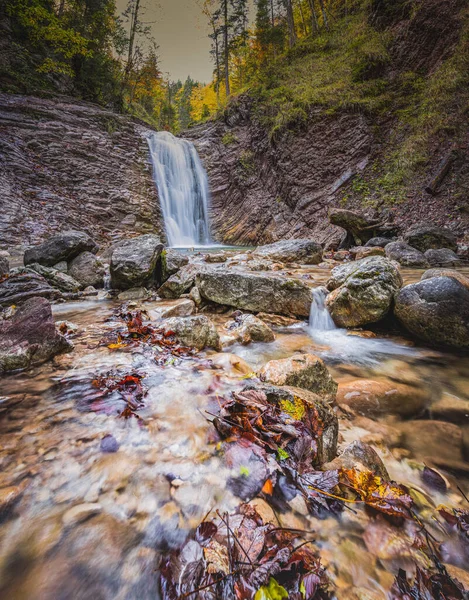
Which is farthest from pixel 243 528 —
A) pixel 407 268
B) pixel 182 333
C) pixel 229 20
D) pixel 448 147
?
pixel 229 20

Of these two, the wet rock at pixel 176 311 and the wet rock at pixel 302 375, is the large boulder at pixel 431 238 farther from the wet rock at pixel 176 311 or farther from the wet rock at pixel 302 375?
the wet rock at pixel 302 375

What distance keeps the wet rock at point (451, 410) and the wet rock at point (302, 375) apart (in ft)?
2.79

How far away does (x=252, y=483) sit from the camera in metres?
1.27

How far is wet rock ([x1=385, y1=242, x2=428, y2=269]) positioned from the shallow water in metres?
6.57

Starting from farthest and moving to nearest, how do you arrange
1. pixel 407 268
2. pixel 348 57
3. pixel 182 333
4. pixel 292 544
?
pixel 348 57
pixel 407 268
pixel 182 333
pixel 292 544

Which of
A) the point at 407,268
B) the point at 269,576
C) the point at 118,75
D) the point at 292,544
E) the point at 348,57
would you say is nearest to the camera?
the point at 269,576

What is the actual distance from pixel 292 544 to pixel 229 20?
41.9 meters

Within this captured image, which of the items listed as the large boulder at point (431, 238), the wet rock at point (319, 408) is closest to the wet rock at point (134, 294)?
the wet rock at point (319, 408)

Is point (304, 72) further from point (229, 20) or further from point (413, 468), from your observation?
point (413, 468)

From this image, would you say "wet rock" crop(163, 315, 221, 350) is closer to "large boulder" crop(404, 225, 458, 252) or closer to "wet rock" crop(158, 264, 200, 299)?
"wet rock" crop(158, 264, 200, 299)

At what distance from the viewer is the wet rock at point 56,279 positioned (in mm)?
5539

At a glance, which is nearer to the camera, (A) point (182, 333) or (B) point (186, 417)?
(B) point (186, 417)

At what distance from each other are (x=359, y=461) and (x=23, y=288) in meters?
5.62

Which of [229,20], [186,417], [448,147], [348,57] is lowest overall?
[186,417]
